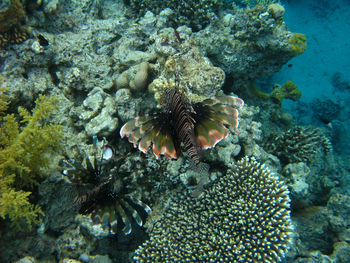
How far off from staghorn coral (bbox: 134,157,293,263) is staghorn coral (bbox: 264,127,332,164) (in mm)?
2615

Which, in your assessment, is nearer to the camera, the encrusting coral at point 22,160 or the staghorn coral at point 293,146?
the encrusting coral at point 22,160

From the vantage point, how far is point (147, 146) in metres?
2.99

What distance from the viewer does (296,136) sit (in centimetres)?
621

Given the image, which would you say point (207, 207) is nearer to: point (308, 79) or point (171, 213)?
point (171, 213)

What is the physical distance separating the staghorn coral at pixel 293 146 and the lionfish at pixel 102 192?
15.5 ft

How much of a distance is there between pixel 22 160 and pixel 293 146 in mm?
6402

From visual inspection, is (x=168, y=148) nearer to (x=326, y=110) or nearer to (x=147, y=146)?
(x=147, y=146)

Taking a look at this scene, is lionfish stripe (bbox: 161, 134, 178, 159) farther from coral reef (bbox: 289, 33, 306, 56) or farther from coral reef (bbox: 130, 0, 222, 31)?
coral reef (bbox: 289, 33, 306, 56)

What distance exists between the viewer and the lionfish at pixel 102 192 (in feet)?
9.68

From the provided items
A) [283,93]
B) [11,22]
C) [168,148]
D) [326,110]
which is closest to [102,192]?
[168,148]

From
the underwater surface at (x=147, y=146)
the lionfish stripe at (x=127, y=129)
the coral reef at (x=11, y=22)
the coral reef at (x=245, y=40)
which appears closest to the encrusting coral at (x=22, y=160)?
the underwater surface at (x=147, y=146)

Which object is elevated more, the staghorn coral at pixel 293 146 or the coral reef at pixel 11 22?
the coral reef at pixel 11 22

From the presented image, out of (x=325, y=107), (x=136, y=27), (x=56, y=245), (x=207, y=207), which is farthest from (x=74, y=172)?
(x=325, y=107)

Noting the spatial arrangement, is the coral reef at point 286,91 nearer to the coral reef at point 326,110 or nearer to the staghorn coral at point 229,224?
the coral reef at point 326,110
